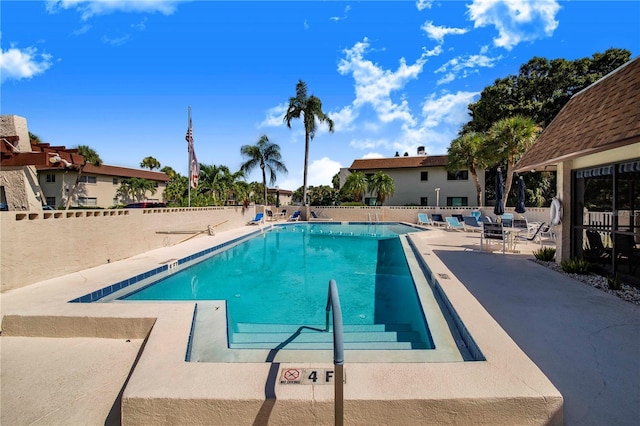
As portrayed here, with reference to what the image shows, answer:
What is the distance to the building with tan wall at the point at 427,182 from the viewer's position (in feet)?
93.1

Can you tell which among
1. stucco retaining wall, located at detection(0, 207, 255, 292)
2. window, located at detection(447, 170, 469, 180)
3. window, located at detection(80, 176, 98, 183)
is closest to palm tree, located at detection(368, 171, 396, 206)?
window, located at detection(447, 170, 469, 180)

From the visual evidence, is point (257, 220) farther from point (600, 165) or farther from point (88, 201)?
point (88, 201)

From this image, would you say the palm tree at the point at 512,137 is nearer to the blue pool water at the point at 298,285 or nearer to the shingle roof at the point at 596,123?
the shingle roof at the point at 596,123

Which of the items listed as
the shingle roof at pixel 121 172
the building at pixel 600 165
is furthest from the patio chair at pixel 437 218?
the shingle roof at pixel 121 172

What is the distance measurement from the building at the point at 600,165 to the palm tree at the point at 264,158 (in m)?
22.9

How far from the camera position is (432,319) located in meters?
4.14

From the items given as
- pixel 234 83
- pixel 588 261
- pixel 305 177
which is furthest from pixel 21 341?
pixel 305 177

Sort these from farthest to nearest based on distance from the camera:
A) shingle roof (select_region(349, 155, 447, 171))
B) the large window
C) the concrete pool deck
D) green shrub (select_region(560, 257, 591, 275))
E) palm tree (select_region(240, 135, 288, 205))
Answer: shingle roof (select_region(349, 155, 447, 171)) → palm tree (select_region(240, 135, 288, 205)) → green shrub (select_region(560, 257, 591, 275)) → the large window → the concrete pool deck

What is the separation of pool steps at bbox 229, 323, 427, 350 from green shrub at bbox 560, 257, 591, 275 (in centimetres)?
456

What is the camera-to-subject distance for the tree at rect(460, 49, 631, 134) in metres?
23.8

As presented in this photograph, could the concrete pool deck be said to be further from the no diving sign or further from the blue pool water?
the blue pool water

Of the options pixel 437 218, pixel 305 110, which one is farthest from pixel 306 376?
pixel 305 110

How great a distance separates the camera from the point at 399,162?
98.5 ft

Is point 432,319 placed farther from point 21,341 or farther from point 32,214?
point 32,214
